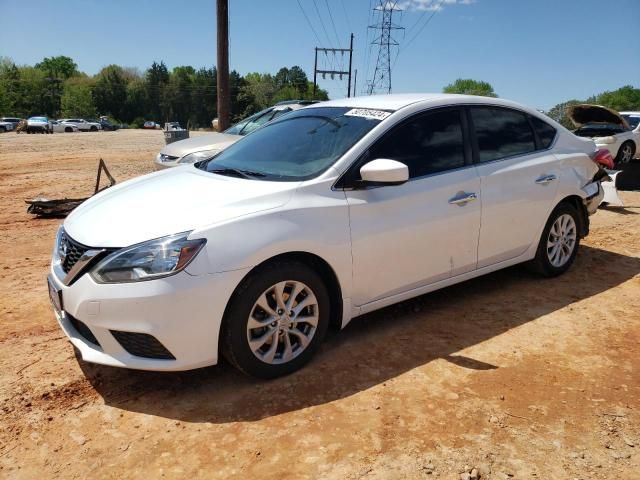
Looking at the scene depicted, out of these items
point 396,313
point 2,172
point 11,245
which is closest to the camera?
point 396,313

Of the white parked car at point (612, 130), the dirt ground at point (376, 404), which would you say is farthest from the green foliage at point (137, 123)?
the dirt ground at point (376, 404)

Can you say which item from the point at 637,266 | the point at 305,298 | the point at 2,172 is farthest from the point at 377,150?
the point at 2,172

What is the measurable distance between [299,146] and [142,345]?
177 centimetres

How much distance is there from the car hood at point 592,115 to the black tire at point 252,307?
12727 millimetres

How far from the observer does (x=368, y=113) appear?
3871 mm

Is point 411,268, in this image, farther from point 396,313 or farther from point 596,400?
point 596,400

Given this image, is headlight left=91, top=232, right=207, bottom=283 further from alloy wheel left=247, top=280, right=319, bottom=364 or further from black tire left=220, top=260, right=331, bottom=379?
alloy wheel left=247, top=280, right=319, bottom=364

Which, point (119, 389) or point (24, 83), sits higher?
point (24, 83)

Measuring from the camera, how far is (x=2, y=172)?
1359 cm

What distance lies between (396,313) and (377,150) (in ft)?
4.62

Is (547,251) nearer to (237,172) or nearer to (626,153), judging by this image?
(237,172)

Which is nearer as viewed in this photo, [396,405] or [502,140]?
[396,405]

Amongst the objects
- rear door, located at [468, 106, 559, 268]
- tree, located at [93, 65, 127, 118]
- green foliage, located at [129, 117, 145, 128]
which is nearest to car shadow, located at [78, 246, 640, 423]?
rear door, located at [468, 106, 559, 268]

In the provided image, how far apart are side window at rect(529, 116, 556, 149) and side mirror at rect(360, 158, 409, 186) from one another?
2.07m
